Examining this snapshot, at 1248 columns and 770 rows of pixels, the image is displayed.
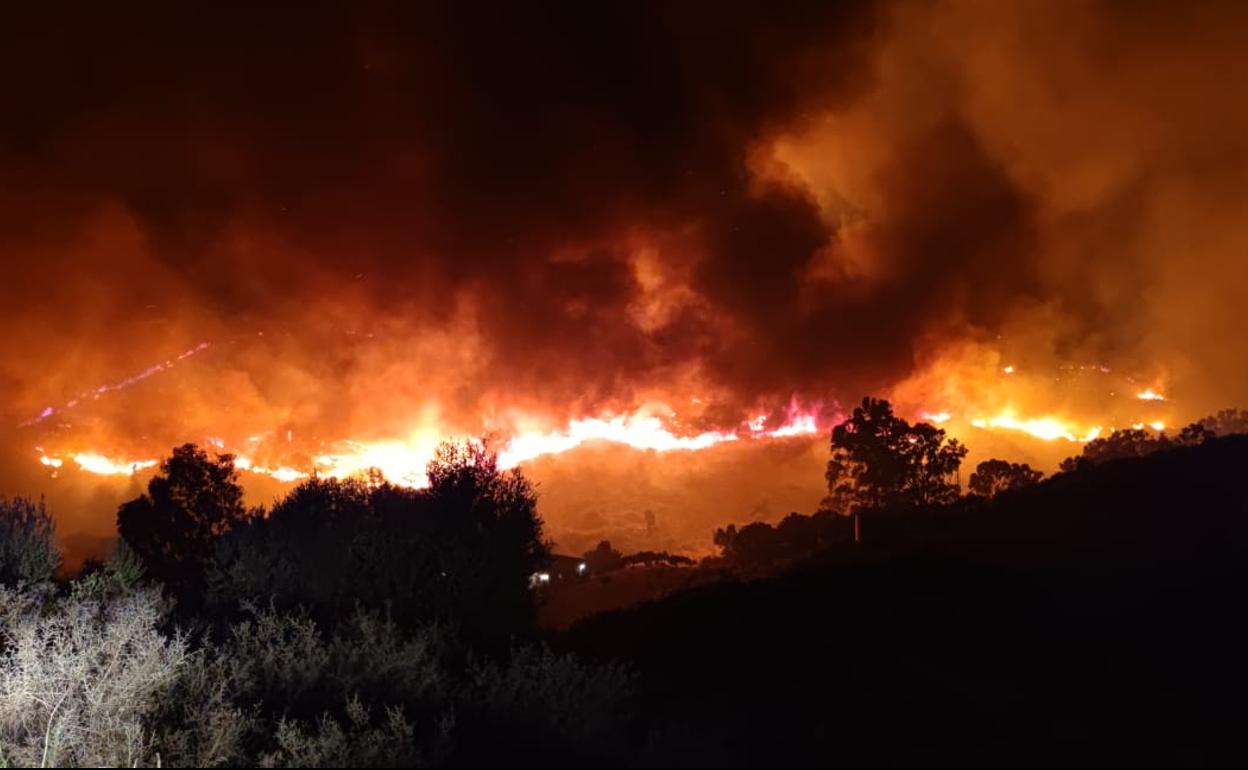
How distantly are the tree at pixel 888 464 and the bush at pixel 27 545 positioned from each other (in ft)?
114

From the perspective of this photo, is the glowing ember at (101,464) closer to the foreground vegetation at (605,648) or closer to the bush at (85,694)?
the foreground vegetation at (605,648)

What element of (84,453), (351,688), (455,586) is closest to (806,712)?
(351,688)

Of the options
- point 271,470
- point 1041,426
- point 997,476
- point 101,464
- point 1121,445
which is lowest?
point 997,476

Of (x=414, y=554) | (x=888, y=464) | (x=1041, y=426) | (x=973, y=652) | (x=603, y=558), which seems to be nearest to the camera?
(x=973, y=652)

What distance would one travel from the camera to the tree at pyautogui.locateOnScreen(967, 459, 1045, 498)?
4750cm

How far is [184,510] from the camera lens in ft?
125

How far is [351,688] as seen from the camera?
10.6m

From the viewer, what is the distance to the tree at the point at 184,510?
121 feet

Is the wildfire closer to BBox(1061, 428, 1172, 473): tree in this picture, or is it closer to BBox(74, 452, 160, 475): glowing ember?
BBox(74, 452, 160, 475): glowing ember

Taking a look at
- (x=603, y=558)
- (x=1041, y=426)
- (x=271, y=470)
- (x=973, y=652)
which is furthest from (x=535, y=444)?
(x=973, y=652)

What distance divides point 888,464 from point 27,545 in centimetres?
3629

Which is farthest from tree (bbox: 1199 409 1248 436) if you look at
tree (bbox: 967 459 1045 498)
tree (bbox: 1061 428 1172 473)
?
tree (bbox: 967 459 1045 498)

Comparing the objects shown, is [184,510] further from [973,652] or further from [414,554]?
[973,652]

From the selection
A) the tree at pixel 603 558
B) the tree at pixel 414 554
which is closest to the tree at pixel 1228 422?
the tree at pixel 603 558
